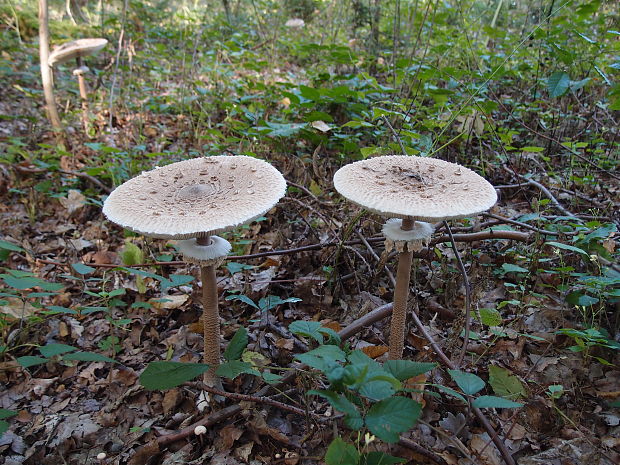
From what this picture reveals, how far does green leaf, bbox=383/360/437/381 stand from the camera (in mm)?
1866

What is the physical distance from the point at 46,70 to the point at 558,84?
264 inches

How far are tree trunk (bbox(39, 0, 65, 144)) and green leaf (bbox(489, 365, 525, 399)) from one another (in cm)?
647

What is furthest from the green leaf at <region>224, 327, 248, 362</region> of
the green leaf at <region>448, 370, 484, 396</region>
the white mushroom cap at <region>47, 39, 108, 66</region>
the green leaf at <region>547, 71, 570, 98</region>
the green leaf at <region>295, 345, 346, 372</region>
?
the white mushroom cap at <region>47, 39, 108, 66</region>

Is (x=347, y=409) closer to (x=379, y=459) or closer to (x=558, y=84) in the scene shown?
(x=379, y=459)

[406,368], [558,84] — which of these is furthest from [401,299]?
[558,84]

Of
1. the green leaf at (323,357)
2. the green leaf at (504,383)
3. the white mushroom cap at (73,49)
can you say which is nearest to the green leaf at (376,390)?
the green leaf at (323,357)

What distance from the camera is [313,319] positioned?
3287mm

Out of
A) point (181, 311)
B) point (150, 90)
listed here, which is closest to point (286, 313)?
point (181, 311)

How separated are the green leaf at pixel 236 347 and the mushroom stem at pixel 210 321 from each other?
0.19m

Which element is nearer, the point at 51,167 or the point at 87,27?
the point at 51,167

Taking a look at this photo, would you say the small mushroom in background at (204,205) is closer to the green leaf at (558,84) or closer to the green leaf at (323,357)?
the green leaf at (323,357)

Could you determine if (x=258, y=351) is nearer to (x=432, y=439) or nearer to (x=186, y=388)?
(x=186, y=388)

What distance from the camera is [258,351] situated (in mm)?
2971

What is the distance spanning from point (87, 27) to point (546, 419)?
12.3 meters
